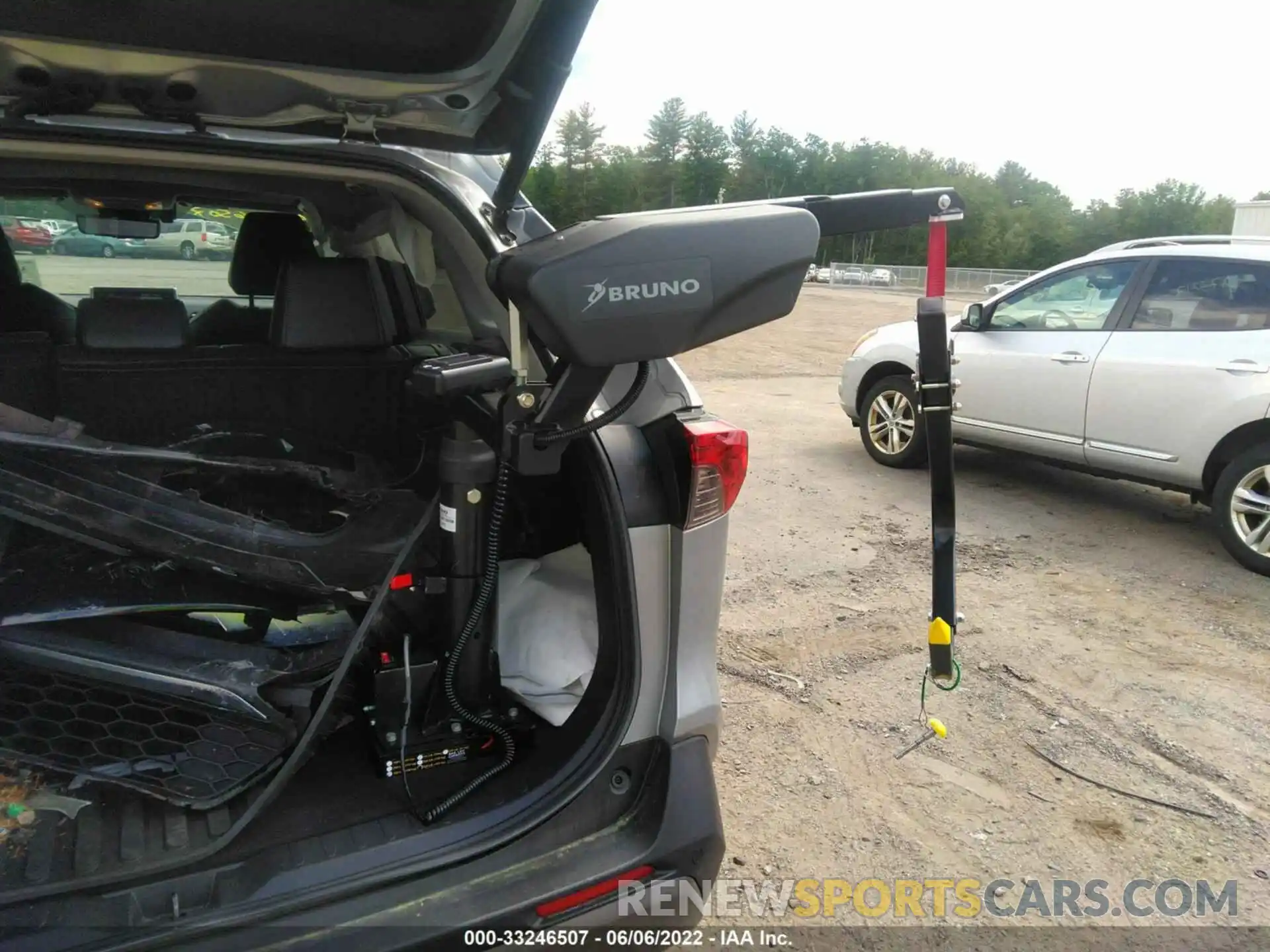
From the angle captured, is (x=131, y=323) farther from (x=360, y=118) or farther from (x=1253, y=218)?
(x=1253, y=218)

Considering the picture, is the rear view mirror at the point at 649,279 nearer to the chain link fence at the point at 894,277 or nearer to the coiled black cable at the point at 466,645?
the coiled black cable at the point at 466,645

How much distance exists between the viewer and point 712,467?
182cm

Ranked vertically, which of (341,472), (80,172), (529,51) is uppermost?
(529,51)

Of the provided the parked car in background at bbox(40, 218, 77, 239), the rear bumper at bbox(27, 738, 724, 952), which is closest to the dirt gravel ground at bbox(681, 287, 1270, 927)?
the rear bumper at bbox(27, 738, 724, 952)

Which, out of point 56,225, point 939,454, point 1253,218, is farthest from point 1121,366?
point 1253,218

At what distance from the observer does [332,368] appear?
2.93m

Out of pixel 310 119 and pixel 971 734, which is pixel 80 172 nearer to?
pixel 310 119

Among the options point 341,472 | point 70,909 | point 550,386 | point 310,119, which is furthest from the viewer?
point 341,472

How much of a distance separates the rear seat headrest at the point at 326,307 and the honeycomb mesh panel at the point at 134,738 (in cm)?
141

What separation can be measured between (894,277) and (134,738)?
42.7 meters

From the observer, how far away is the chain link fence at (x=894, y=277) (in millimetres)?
37647

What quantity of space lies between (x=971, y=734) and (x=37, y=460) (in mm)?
3110

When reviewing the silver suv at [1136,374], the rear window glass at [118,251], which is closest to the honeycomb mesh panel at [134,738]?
the rear window glass at [118,251]

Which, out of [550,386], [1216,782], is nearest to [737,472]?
[550,386]
